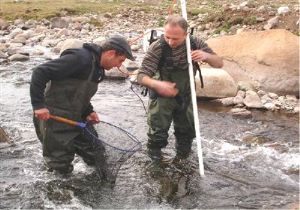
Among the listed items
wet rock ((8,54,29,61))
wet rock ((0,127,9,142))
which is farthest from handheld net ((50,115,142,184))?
wet rock ((8,54,29,61))

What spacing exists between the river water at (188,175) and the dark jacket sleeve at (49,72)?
1.41 m

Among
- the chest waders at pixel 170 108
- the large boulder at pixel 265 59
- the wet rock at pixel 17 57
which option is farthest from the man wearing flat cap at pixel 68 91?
the wet rock at pixel 17 57

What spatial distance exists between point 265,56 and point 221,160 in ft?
17.0

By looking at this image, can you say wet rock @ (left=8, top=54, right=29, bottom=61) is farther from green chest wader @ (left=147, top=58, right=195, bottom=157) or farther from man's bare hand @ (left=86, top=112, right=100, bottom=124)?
man's bare hand @ (left=86, top=112, right=100, bottom=124)

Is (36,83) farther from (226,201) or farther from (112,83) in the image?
(112,83)

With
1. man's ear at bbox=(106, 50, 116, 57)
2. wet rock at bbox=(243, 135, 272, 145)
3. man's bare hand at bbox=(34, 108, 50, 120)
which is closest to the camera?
man's bare hand at bbox=(34, 108, 50, 120)

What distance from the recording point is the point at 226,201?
6676 mm

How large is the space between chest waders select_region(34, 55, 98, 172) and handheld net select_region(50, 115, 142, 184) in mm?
104

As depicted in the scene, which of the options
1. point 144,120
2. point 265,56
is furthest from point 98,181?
point 265,56

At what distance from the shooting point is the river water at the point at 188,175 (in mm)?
6621

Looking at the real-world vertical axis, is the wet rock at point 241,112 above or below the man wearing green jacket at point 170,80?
below

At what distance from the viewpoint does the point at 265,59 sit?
1269cm

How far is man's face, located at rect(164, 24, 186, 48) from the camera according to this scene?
267 inches

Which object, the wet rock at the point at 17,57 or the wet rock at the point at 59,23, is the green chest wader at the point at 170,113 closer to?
the wet rock at the point at 17,57
